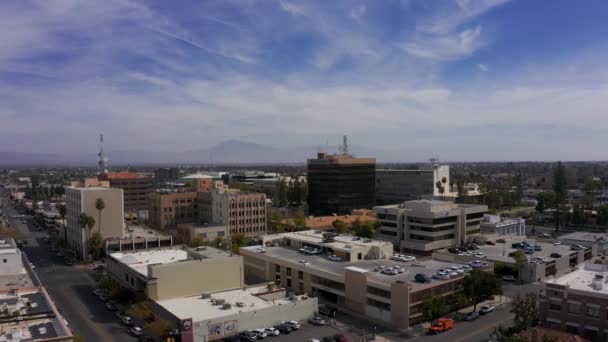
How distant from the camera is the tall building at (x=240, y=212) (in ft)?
236

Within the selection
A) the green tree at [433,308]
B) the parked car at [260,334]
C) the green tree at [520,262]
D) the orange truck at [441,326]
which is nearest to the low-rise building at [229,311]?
the parked car at [260,334]

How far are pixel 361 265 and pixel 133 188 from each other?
273 feet

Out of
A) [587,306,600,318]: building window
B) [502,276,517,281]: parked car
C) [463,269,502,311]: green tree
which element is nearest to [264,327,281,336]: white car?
[463,269,502,311]: green tree

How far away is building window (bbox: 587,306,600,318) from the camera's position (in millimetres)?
29906

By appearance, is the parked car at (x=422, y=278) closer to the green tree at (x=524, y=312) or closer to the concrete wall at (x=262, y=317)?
the green tree at (x=524, y=312)

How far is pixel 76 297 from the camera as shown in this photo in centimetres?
4447

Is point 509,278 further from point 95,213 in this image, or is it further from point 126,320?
point 95,213

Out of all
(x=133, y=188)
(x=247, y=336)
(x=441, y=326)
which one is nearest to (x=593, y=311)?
(x=441, y=326)

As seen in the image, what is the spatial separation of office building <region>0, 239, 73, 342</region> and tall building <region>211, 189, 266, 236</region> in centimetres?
3454

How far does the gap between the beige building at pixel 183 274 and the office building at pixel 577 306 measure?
23884 mm

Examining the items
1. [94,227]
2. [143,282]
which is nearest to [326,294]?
[143,282]

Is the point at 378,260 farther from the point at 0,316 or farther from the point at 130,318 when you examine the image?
the point at 0,316

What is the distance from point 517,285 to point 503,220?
1107 inches

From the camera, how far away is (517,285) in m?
46.6
